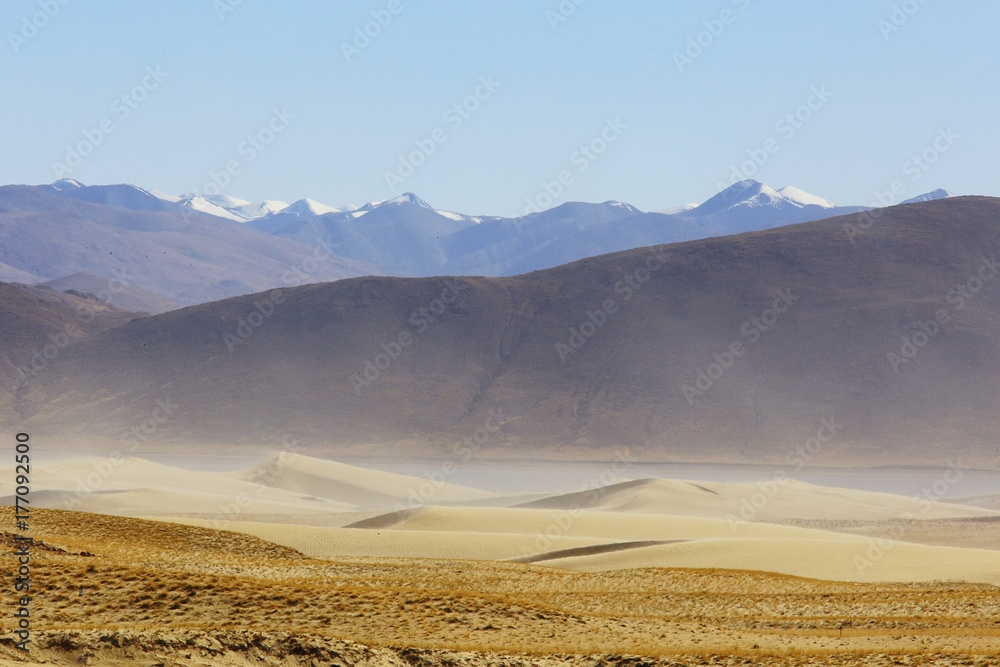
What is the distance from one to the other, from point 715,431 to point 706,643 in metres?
69.1

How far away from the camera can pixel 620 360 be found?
92.5m

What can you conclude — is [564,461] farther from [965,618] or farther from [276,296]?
[965,618]

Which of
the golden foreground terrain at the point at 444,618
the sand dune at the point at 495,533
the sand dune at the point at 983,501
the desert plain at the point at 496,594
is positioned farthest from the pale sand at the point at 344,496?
the golden foreground terrain at the point at 444,618

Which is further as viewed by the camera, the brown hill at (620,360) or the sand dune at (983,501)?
the brown hill at (620,360)

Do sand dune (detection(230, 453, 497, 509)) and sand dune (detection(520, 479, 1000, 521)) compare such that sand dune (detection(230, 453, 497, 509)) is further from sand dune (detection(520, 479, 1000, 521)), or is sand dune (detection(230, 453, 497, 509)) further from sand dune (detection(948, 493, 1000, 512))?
sand dune (detection(948, 493, 1000, 512))

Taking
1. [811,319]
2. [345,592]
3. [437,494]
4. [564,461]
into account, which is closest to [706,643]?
[345,592]

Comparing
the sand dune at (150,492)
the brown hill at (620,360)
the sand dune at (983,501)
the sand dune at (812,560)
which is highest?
the brown hill at (620,360)

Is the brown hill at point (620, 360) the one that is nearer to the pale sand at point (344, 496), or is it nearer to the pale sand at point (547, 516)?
the pale sand at point (344, 496)

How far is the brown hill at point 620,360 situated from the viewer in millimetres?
81562

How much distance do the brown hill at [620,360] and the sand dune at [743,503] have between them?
834 inches

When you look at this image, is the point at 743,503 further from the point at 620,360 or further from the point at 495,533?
the point at 620,360

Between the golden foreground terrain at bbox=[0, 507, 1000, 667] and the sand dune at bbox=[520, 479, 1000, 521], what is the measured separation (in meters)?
27.6

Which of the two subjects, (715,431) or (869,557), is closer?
(869,557)

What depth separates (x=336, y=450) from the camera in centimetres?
8419
